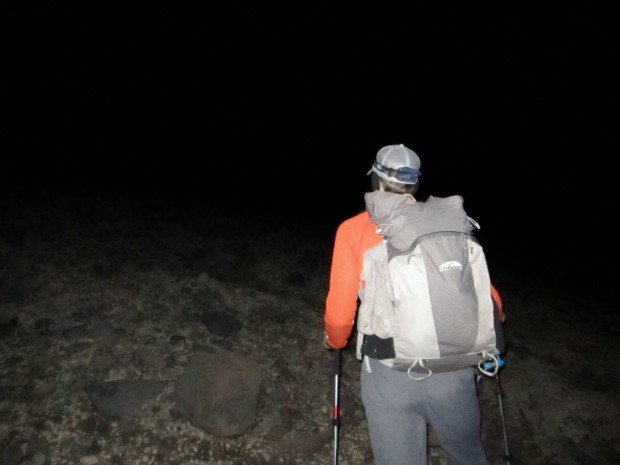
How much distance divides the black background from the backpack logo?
217 inches

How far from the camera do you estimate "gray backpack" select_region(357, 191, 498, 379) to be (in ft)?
5.85

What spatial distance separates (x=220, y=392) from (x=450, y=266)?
2.51 meters

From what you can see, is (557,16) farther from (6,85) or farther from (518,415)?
(6,85)

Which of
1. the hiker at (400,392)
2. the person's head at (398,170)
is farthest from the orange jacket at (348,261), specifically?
the person's head at (398,170)

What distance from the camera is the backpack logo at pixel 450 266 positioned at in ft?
5.86

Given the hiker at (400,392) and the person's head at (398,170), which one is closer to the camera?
the hiker at (400,392)

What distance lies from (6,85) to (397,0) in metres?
19.1

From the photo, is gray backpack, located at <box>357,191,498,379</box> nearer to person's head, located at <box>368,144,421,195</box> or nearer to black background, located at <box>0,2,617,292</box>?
person's head, located at <box>368,144,421,195</box>

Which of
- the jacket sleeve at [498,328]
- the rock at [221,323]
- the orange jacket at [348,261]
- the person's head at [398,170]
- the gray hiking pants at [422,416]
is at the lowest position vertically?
the rock at [221,323]

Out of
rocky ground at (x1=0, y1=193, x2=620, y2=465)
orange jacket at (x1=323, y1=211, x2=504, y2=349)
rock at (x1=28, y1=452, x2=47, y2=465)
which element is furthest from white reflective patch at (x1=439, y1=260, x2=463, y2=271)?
rock at (x1=28, y1=452, x2=47, y2=465)

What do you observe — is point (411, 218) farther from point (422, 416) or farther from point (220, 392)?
point (220, 392)

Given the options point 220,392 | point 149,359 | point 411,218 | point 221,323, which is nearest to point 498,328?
point 411,218

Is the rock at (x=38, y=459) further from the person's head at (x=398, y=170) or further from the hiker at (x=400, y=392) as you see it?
the person's head at (x=398, y=170)

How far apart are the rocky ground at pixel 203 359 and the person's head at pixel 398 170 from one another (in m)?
2.27
